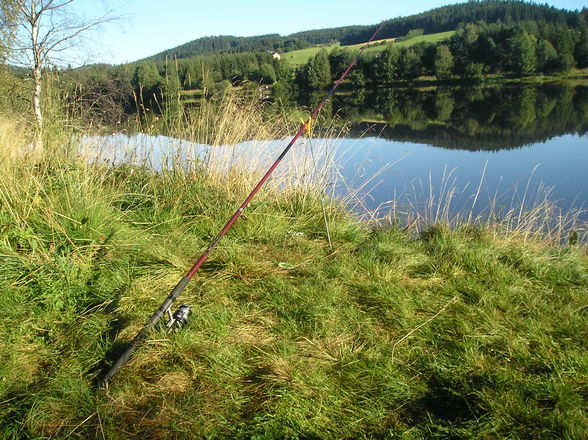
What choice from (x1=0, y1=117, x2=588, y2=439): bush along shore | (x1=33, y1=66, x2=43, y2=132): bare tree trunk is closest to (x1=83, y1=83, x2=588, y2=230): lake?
(x1=33, y1=66, x2=43, y2=132): bare tree trunk

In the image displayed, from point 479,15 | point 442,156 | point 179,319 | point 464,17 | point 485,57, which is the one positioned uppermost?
point 479,15

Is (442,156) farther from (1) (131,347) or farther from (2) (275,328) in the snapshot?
(1) (131,347)

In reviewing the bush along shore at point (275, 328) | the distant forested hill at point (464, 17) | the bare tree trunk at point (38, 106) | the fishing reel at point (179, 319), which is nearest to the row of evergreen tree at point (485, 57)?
the distant forested hill at point (464, 17)

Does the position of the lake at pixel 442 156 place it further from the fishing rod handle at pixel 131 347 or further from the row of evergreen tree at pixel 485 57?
the row of evergreen tree at pixel 485 57

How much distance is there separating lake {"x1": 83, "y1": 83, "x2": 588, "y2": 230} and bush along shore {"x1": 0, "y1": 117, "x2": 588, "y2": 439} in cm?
132

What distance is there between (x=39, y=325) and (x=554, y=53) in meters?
53.1

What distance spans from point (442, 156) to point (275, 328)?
11.8 metres

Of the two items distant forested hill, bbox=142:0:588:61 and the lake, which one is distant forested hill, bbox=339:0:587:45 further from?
the lake

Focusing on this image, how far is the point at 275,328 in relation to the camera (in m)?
2.44

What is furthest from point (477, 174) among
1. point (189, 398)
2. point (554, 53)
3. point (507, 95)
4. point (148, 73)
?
point (554, 53)

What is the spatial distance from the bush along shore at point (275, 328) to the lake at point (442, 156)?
1.32 m

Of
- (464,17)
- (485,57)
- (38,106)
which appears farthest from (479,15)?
(38,106)

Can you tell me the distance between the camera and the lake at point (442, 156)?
5219 mm

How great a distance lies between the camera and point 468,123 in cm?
2052
